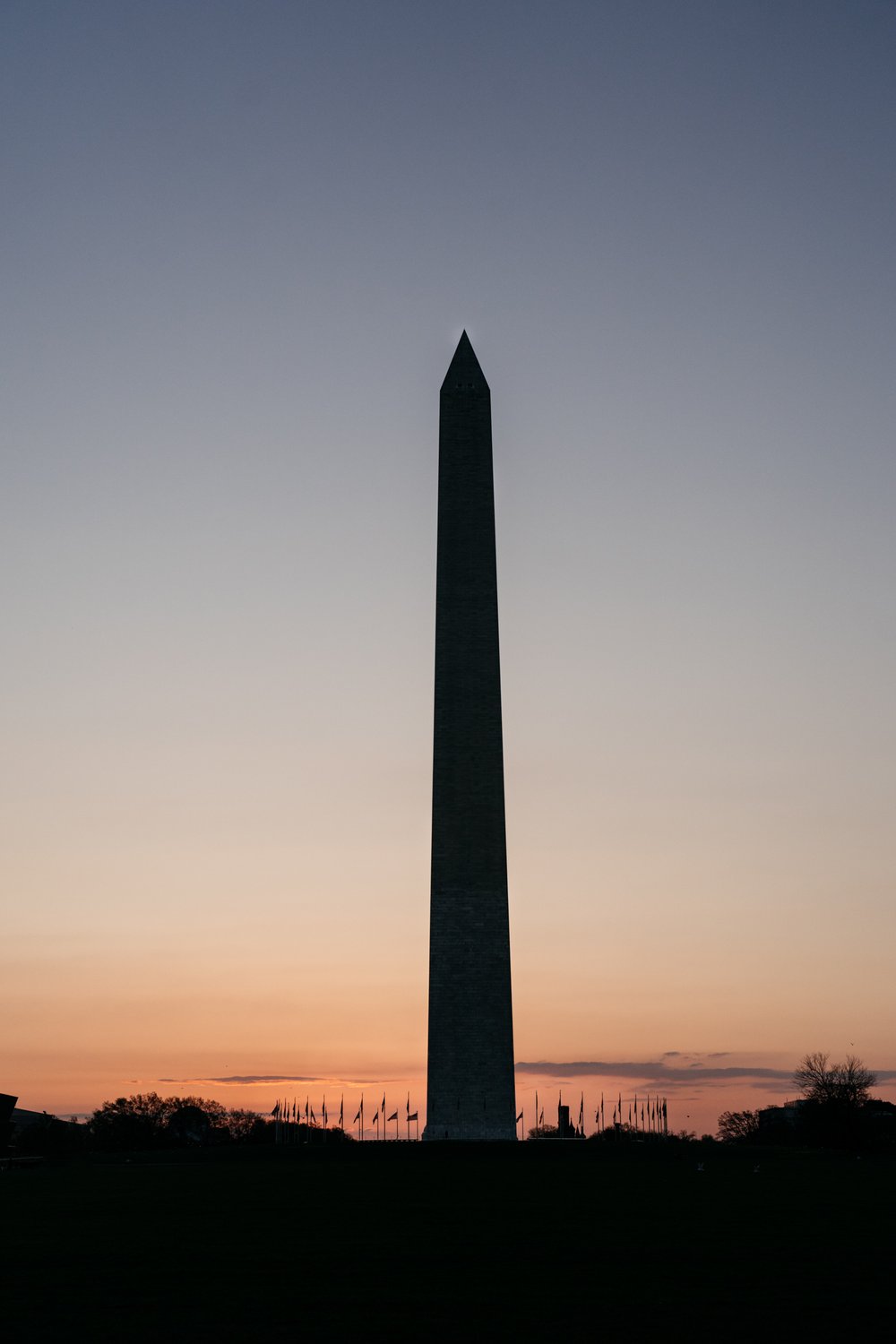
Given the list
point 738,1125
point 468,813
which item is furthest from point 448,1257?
point 738,1125

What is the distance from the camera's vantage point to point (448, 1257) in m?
18.2

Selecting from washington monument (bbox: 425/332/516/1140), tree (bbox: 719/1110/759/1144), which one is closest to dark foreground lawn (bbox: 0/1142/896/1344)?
washington monument (bbox: 425/332/516/1140)

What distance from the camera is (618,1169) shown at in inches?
1542

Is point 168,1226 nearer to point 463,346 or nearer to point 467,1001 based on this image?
point 467,1001

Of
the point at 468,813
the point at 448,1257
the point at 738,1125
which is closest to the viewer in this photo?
the point at 448,1257

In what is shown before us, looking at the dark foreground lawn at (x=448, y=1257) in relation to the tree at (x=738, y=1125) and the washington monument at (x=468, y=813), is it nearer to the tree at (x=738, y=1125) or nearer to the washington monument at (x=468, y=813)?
the washington monument at (x=468, y=813)

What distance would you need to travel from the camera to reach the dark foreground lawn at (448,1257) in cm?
1356

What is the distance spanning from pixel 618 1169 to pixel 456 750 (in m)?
16.7

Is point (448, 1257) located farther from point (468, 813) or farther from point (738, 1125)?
point (738, 1125)

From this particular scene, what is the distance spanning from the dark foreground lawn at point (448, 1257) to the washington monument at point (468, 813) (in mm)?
12464

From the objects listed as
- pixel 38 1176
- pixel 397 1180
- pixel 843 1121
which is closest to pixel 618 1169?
pixel 397 1180

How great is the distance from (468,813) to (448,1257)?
32.1 meters

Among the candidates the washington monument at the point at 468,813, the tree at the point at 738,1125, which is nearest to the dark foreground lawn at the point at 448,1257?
the washington monument at the point at 468,813

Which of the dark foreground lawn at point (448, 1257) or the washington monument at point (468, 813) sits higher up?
the washington monument at point (468, 813)
